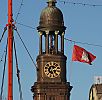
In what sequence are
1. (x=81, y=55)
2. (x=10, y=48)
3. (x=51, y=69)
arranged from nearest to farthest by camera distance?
(x=10, y=48)
(x=81, y=55)
(x=51, y=69)

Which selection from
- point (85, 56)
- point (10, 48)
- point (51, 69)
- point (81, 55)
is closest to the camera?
point (10, 48)

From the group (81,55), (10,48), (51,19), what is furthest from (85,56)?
(10,48)

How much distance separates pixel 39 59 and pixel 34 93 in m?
5.08

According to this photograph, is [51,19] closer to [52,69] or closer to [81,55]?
[52,69]

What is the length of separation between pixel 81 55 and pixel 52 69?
2096 cm

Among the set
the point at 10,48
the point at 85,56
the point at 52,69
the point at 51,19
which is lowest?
the point at 10,48

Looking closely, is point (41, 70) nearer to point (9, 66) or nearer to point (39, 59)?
point (39, 59)

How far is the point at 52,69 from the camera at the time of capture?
93.2m

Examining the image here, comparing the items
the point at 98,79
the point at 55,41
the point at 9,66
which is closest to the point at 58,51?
the point at 55,41

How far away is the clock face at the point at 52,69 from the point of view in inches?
3681

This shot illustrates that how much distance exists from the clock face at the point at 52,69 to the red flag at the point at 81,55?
19453 millimetres

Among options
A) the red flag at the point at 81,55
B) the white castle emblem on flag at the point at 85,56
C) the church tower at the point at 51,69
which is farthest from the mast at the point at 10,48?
the church tower at the point at 51,69

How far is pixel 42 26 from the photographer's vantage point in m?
94.7

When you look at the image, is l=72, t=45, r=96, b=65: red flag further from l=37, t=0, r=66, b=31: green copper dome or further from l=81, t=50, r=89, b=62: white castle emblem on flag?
l=37, t=0, r=66, b=31: green copper dome
